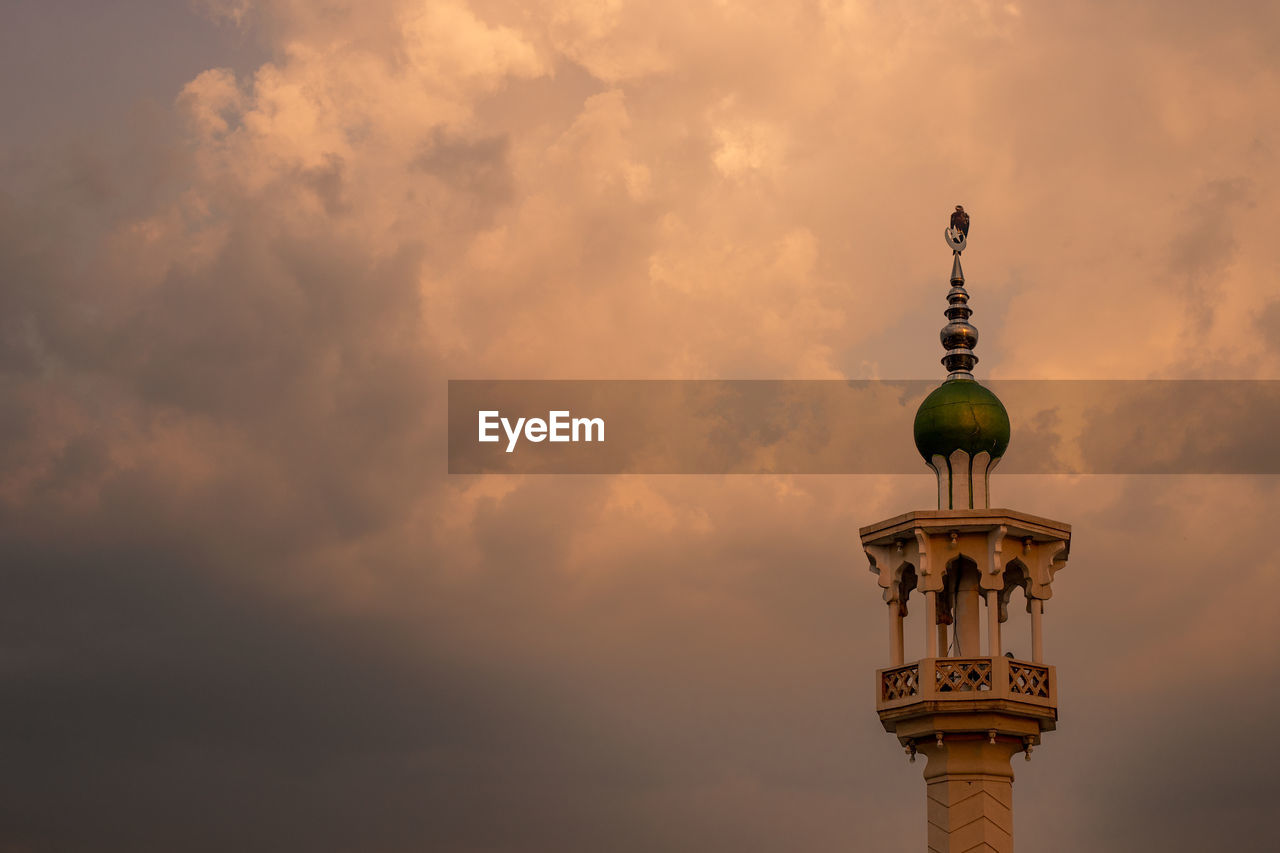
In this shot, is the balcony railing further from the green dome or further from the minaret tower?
the green dome

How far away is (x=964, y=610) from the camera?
56.7 meters

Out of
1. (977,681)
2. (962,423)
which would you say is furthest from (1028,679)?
(962,423)

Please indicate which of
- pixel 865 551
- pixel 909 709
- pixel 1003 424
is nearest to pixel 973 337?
pixel 1003 424

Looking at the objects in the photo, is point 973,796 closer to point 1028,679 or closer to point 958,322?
point 1028,679

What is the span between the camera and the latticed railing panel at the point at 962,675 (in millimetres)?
54219

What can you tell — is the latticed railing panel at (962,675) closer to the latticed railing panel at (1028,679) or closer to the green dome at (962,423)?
the latticed railing panel at (1028,679)

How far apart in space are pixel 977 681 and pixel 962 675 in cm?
38

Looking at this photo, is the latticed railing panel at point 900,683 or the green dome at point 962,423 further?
the green dome at point 962,423

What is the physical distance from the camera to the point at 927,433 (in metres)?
57.5

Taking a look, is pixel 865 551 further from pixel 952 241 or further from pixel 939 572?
pixel 952 241

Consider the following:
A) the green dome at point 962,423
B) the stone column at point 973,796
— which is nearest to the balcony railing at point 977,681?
the stone column at point 973,796

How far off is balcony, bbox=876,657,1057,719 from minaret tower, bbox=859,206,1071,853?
0.02 m

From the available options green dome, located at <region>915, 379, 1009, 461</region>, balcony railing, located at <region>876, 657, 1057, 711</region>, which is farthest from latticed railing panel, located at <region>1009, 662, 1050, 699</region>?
green dome, located at <region>915, 379, 1009, 461</region>

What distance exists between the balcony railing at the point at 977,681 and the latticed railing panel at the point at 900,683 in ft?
0.08
